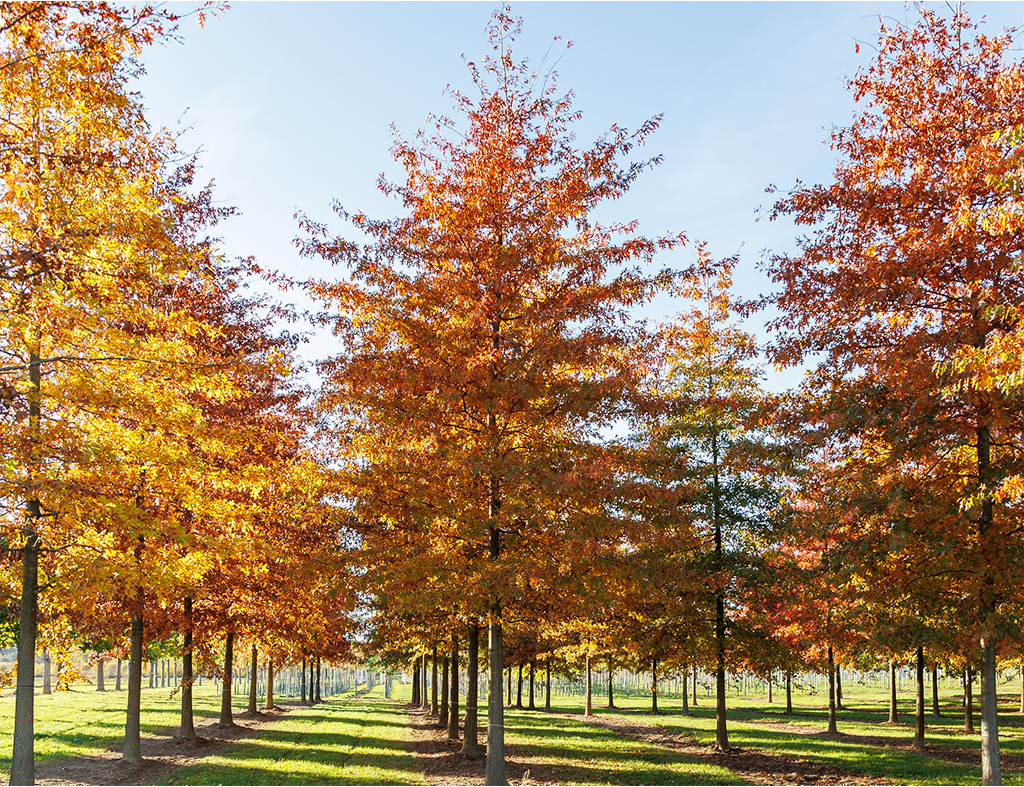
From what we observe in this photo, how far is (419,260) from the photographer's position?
12.9 meters

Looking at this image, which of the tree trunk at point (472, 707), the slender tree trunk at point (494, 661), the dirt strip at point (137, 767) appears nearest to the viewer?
the slender tree trunk at point (494, 661)

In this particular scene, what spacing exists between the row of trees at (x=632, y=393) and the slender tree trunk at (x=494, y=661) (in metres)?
0.05

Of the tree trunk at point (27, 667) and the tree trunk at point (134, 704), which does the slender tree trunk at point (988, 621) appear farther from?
the tree trunk at point (134, 704)

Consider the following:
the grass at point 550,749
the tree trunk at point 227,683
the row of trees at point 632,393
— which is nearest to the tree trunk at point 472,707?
the grass at point 550,749

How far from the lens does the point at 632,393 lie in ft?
38.5

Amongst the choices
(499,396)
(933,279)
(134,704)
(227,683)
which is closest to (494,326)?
(499,396)

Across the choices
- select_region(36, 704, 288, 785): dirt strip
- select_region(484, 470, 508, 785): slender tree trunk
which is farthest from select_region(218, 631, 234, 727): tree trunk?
select_region(484, 470, 508, 785): slender tree trunk

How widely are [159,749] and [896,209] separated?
2063 cm

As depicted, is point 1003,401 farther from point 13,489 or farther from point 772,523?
point 13,489

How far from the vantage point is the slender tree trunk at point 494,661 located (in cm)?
1116

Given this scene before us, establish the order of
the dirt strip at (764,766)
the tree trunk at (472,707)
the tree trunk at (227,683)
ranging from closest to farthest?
the dirt strip at (764,766), the tree trunk at (472,707), the tree trunk at (227,683)

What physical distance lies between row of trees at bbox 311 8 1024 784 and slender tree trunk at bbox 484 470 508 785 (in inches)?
1.8

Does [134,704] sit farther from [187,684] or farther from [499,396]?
[499,396]

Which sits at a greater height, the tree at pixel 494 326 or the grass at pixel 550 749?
the tree at pixel 494 326
